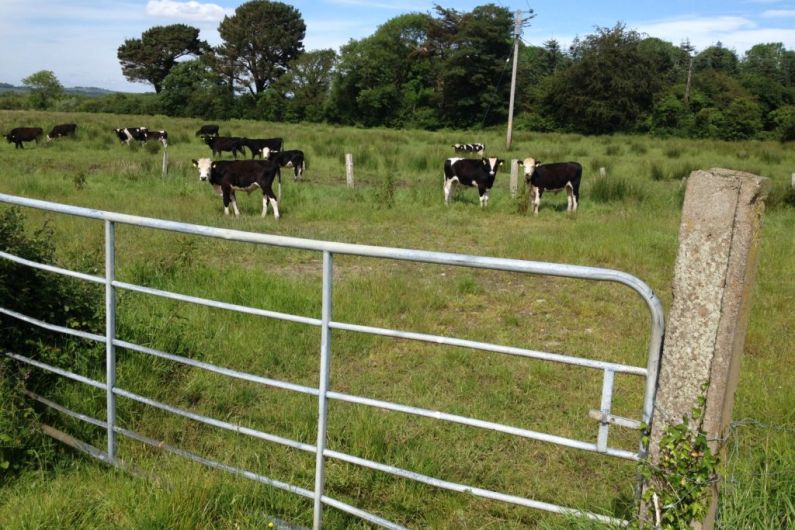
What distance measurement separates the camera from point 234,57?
71.9 meters

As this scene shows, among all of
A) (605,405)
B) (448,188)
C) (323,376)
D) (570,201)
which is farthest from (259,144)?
(605,405)

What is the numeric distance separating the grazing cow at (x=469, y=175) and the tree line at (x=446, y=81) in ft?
111

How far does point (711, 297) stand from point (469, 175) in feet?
43.6

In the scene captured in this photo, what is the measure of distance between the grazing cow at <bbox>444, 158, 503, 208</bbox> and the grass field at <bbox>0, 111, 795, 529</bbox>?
2.97 meters

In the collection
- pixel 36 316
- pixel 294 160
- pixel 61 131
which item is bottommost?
pixel 36 316

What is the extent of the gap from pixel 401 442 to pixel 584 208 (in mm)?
11861

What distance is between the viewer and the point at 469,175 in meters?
15.2

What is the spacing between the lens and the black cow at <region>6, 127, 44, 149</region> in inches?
969

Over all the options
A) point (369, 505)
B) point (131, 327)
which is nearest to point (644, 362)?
point (369, 505)

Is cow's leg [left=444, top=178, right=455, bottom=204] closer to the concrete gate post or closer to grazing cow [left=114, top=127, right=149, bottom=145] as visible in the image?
the concrete gate post

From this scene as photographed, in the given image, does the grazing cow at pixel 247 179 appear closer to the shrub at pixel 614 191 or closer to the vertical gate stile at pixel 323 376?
the shrub at pixel 614 191

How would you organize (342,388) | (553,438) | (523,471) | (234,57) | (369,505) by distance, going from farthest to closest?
(234,57) < (342,388) < (523,471) < (369,505) < (553,438)

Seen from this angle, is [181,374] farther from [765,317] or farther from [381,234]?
[381,234]

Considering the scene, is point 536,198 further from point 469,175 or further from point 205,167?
point 205,167
